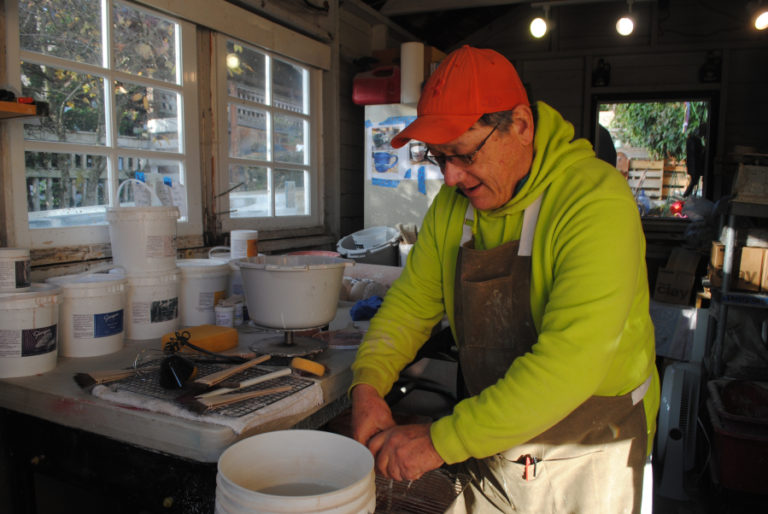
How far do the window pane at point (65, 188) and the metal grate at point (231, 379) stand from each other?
111 centimetres

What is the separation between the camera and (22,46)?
2.28 metres

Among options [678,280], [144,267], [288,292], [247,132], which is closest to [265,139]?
[247,132]

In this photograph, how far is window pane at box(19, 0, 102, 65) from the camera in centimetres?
231

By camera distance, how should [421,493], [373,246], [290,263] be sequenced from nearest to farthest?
[421,493] → [290,263] → [373,246]

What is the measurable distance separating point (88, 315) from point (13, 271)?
0.24m

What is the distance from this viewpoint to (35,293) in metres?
1.59

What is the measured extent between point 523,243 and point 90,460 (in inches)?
50.6

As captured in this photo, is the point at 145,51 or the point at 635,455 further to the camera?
the point at 145,51

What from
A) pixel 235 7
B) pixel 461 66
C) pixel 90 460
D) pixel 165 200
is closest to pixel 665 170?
pixel 235 7

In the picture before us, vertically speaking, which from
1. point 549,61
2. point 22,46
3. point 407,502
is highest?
point 549,61

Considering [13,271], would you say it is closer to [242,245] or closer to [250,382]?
[250,382]

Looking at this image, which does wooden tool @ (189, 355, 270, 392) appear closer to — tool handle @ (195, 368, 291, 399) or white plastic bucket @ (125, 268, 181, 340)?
tool handle @ (195, 368, 291, 399)

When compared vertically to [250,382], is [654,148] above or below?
above

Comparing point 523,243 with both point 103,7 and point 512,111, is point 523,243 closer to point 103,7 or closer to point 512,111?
point 512,111
